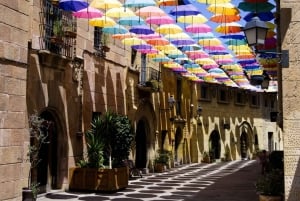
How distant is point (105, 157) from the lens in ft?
50.9

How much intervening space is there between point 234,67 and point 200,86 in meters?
10.6

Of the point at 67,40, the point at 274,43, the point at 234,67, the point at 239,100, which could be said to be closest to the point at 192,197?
the point at 274,43

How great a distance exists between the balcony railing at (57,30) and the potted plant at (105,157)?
2.73 metres

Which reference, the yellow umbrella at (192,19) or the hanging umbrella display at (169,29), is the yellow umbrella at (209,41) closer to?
the hanging umbrella display at (169,29)

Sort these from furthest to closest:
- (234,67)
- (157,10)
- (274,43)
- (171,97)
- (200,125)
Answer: (200,125)
(171,97)
(234,67)
(274,43)
(157,10)

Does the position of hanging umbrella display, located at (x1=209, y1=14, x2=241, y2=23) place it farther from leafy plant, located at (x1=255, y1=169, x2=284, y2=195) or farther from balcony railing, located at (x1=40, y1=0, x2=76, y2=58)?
leafy plant, located at (x1=255, y1=169, x2=284, y2=195)

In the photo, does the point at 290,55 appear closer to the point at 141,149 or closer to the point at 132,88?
the point at 132,88

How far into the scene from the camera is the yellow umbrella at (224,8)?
1204cm

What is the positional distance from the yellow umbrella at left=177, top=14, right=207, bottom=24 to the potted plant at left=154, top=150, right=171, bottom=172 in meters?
10.7

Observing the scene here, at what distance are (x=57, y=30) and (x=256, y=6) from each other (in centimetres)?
631

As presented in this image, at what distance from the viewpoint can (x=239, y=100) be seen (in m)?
37.5

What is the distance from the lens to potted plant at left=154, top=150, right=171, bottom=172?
2272cm

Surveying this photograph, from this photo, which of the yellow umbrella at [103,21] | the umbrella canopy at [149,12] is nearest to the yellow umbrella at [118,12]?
the umbrella canopy at [149,12]

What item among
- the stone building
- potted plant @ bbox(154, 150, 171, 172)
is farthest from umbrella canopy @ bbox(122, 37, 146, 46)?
potted plant @ bbox(154, 150, 171, 172)
